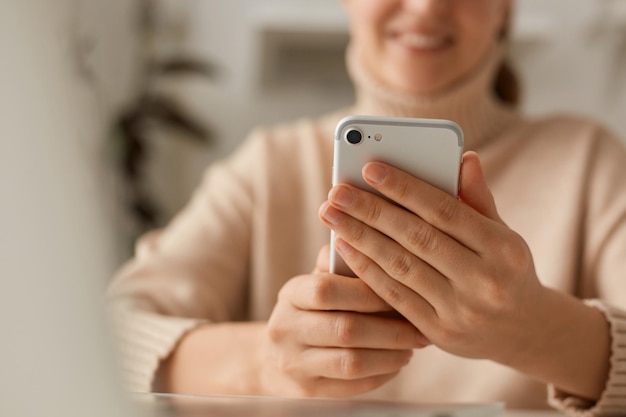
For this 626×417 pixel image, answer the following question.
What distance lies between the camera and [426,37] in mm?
768

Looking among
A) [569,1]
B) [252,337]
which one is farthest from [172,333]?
[569,1]

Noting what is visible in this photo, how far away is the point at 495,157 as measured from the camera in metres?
0.80

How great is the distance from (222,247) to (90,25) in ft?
3.19

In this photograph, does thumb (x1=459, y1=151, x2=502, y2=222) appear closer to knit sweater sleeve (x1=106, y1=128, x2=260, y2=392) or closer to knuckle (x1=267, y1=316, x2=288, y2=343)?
knuckle (x1=267, y1=316, x2=288, y2=343)

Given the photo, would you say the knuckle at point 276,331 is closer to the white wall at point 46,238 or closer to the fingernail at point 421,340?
the fingernail at point 421,340

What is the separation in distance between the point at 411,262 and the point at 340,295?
6 cm

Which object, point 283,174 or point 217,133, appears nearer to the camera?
point 283,174

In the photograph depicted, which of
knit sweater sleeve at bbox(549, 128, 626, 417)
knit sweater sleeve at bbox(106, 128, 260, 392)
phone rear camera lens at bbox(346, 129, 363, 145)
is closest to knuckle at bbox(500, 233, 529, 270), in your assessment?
phone rear camera lens at bbox(346, 129, 363, 145)

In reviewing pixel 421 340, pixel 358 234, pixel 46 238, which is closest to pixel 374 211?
pixel 358 234

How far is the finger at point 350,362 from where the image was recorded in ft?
1.51

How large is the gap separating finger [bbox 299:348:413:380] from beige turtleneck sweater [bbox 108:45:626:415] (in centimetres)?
19

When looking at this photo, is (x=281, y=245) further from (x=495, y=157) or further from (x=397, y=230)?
(x=397, y=230)

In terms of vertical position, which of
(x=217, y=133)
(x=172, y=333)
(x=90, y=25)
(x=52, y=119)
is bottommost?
(x=172, y=333)

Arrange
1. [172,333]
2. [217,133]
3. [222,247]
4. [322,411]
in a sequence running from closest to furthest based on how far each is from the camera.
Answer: [322,411] → [172,333] → [222,247] → [217,133]
